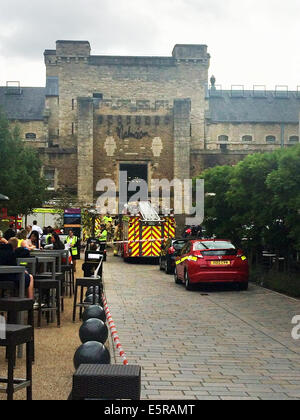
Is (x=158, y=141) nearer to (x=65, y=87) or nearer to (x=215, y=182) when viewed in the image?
(x=65, y=87)

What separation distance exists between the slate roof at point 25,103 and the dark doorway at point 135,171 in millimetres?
16884

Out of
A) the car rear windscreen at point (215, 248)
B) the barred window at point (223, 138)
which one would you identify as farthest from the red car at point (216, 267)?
the barred window at point (223, 138)

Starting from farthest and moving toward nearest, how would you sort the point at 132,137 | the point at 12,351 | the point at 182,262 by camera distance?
the point at 132,137 < the point at 182,262 < the point at 12,351

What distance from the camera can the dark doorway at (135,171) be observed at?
54969 mm

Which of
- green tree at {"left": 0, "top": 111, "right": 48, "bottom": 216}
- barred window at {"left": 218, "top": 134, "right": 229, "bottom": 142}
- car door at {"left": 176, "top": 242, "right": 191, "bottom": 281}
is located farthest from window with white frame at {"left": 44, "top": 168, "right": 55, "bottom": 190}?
car door at {"left": 176, "top": 242, "right": 191, "bottom": 281}

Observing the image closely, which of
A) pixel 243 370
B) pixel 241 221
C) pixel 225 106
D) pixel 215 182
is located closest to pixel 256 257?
pixel 241 221

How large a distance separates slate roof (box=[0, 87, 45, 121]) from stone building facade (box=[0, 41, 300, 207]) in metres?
0.10

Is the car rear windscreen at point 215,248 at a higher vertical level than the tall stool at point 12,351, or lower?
higher

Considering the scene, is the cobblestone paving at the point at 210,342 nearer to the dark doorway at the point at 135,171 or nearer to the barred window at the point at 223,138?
the dark doorway at the point at 135,171

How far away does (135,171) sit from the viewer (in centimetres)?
5581

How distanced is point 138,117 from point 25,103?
21.4 meters

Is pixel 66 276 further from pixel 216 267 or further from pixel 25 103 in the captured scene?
pixel 25 103

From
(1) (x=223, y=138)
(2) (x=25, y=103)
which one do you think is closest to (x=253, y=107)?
(1) (x=223, y=138)
